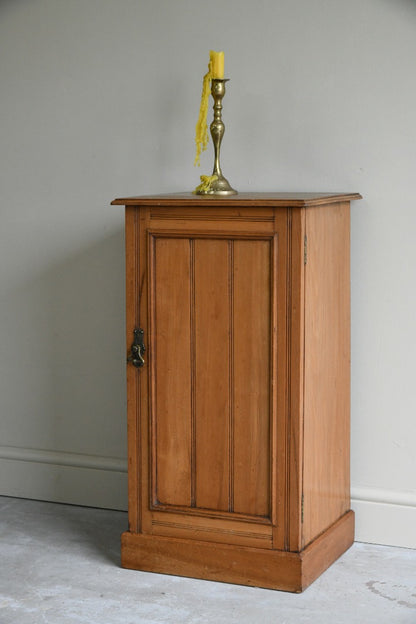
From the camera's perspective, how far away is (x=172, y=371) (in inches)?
120

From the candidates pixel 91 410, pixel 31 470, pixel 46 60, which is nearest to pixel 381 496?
pixel 91 410

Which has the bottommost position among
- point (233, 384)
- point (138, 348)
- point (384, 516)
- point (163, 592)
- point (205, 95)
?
point (163, 592)

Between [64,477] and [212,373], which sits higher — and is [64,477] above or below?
below

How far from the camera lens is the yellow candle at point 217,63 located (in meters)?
3.18

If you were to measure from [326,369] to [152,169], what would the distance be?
110 centimetres

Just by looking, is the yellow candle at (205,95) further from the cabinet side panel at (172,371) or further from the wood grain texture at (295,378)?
the wood grain texture at (295,378)

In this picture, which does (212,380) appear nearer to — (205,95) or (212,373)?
(212,373)

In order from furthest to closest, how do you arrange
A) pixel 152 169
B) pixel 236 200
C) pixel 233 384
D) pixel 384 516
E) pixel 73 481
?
pixel 73 481
pixel 152 169
pixel 384 516
pixel 233 384
pixel 236 200

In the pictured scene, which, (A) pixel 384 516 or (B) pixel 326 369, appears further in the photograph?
(A) pixel 384 516

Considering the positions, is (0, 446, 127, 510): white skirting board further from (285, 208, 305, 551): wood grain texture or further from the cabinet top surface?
the cabinet top surface

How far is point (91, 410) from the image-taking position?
151 inches

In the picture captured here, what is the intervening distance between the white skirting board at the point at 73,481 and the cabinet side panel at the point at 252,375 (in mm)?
587

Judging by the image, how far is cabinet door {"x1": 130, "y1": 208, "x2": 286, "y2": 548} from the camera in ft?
9.55

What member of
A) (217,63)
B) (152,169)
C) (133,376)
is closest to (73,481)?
(133,376)
